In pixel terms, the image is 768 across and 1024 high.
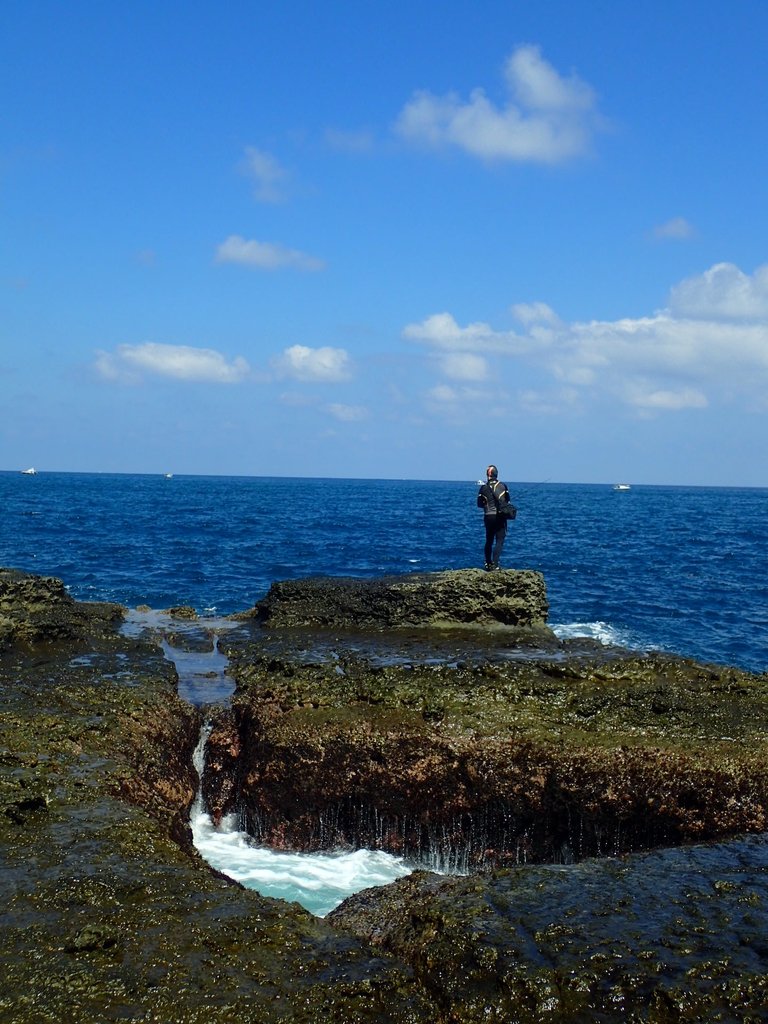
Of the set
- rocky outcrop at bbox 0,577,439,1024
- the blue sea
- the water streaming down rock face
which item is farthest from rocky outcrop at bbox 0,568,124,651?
the blue sea

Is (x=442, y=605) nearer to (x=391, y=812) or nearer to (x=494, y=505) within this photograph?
(x=494, y=505)

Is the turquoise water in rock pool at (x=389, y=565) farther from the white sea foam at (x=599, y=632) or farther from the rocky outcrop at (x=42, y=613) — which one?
the rocky outcrop at (x=42, y=613)

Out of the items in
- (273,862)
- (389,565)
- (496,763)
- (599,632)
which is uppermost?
(389,565)

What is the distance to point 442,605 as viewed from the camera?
19.3 m

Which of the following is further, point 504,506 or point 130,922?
point 504,506

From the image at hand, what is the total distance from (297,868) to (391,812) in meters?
1.69

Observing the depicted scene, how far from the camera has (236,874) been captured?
1216 cm

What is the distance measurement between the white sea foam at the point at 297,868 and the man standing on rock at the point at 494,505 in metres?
9.88

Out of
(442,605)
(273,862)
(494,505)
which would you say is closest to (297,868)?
(273,862)

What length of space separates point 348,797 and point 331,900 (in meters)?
1.85

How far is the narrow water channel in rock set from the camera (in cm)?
1180

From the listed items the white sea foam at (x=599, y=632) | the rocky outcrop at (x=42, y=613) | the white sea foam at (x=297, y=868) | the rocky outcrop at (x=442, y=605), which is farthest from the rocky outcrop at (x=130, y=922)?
the white sea foam at (x=599, y=632)

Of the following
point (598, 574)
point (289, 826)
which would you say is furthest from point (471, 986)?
point (598, 574)

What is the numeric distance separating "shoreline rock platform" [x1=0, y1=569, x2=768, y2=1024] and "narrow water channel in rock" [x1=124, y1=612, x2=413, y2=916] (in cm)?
30
